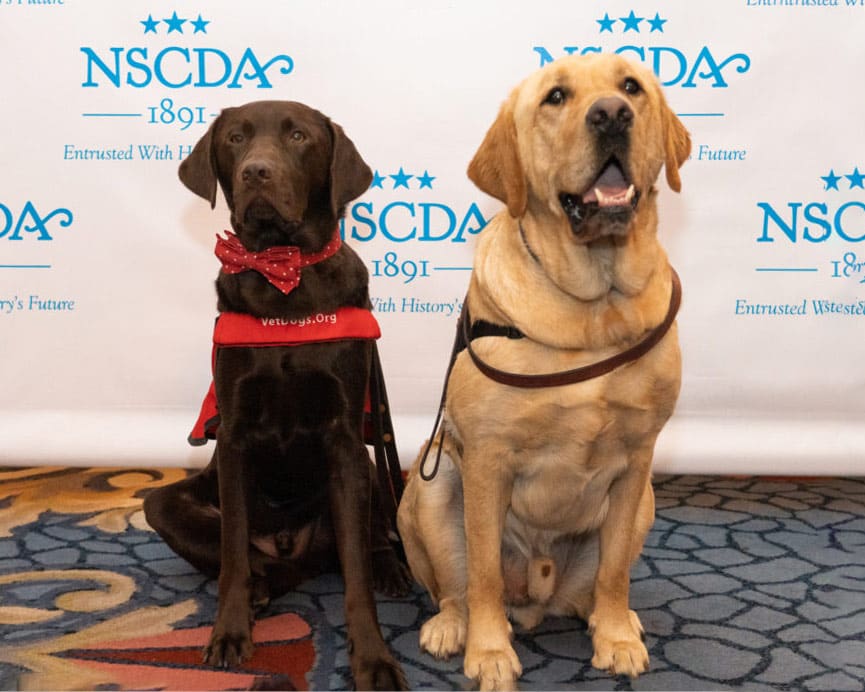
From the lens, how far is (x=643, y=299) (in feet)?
7.04

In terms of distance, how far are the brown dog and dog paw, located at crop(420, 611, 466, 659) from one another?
0.29 ft

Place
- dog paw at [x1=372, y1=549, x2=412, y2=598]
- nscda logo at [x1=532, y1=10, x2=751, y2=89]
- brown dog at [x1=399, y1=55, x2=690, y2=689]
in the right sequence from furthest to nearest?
1. nscda logo at [x1=532, y1=10, x2=751, y2=89]
2. dog paw at [x1=372, y1=549, x2=412, y2=598]
3. brown dog at [x1=399, y1=55, x2=690, y2=689]

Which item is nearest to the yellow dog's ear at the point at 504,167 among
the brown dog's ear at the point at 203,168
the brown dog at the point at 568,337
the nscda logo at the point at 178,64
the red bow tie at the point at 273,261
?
the brown dog at the point at 568,337

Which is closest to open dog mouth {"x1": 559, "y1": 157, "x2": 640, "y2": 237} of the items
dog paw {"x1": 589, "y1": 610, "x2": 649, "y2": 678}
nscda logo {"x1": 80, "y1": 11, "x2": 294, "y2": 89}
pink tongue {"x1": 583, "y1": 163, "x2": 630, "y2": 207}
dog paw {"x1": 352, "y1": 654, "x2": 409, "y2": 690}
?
pink tongue {"x1": 583, "y1": 163, "x2": 630, "y2": 207}

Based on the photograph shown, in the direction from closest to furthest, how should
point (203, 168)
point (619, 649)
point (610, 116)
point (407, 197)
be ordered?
point (610, 116) < point (619, 649) < point (203, 168) < point (407, 197)

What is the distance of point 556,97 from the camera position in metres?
2.08

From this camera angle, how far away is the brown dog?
205 centimetres

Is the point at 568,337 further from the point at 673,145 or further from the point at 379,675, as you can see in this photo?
the point at 379,675

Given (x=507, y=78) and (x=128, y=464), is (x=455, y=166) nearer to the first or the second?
(x=507, y=78)

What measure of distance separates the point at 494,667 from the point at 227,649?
24.5 inches

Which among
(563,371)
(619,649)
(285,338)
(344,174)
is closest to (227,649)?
(285,338)

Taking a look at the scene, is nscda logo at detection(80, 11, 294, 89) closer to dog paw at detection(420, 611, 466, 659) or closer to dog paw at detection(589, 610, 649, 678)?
dog paw at detection(420, 611, 466, 659)

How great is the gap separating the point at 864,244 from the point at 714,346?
65 cm

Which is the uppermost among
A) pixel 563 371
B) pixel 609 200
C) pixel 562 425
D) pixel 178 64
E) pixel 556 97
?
pixel 178 64
